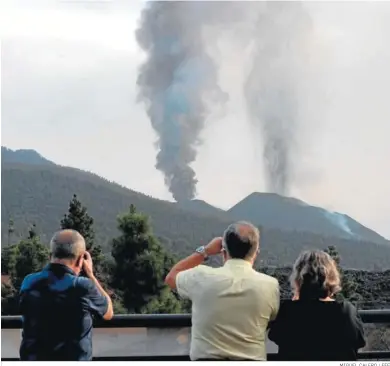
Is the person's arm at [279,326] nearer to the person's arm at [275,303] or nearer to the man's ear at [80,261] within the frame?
the person's arm at [275,303]

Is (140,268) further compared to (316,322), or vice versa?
(140,268)

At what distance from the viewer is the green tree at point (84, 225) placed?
2.91 meters

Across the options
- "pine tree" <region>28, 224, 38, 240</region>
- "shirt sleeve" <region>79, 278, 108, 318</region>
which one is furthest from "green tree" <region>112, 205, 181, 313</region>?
"shirt sleeve" <region>79, 278, 108, 318</region>

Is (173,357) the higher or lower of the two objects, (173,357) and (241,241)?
the lower

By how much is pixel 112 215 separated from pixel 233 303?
4.77 ft

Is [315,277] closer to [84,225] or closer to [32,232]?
[84,225]

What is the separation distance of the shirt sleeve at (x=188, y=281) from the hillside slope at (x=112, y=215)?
94cm

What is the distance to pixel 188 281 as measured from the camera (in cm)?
201

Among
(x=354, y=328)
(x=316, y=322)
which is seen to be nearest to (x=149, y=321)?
(x=316, y=322)

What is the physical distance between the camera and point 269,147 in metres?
3.17

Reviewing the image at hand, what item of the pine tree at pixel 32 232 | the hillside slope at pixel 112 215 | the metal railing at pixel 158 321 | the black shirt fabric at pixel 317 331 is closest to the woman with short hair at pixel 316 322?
the black shirt fabric at pixel 317 331

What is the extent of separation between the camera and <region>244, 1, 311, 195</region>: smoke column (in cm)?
304

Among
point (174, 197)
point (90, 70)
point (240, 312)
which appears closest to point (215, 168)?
point (174, 197)

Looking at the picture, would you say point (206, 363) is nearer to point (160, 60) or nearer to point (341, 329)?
point (341, 329)
